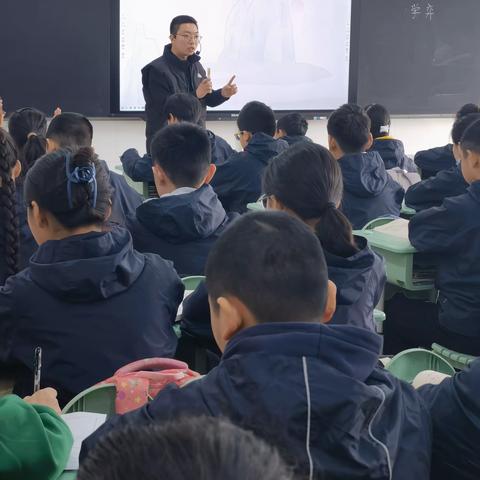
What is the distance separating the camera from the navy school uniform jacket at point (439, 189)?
321 centimetres

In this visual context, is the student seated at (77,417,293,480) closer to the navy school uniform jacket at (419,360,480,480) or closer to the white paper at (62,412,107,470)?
the white paper at (62,412,107,470)

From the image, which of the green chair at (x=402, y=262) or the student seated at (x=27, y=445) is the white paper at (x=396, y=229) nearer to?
the green chair at (x=402, y=262)

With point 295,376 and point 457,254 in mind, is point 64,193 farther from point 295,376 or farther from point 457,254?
point 457,254

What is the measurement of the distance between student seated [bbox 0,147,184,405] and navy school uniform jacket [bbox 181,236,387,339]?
0.06 m

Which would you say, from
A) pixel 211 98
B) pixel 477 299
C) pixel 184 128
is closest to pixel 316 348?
pixel 477 299

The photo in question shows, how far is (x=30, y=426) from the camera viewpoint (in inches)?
42.2

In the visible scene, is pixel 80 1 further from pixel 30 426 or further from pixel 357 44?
pixel 30 426

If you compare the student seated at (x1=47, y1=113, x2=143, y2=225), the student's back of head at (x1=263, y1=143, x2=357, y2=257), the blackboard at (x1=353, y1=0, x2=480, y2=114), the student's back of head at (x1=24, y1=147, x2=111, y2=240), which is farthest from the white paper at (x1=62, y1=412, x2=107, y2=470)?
the blackboard at (x1=353, y1=0, x2=480, y2=114)

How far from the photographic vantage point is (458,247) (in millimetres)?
2518

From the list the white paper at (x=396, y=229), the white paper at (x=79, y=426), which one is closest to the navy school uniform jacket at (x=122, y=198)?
the white paper at (x=396, y=229)

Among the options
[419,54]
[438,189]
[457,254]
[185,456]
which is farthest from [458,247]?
[419,54]

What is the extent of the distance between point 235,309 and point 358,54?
240 inches

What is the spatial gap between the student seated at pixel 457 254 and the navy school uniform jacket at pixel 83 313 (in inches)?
44.8

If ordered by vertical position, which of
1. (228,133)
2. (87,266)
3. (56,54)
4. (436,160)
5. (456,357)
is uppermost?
(56,54)
